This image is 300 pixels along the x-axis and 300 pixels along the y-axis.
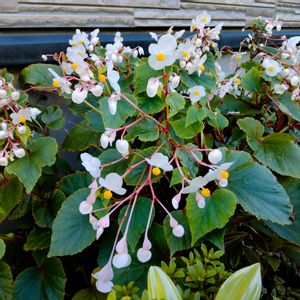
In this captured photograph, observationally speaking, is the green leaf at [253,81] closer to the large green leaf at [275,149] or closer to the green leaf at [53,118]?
the large green leaf at [275,149]

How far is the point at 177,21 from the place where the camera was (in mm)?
2008

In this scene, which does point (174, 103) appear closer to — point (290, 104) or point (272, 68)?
point (272, 68)

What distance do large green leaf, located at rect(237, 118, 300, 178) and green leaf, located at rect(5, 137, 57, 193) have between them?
498mm

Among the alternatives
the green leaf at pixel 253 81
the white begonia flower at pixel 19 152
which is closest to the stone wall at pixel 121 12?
the white begonia flower at pixel 19 152

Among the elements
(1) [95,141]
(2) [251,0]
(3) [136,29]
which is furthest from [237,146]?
(2) [251,0]

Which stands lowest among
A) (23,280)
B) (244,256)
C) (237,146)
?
A: (244,256)

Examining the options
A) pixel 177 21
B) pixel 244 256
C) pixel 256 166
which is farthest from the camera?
pixel 177 21

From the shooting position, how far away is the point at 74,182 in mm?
1087

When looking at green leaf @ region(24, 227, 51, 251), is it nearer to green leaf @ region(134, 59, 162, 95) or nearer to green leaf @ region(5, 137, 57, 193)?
green leaf @ region(5, 137, 57, 193)

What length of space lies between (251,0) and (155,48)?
1.89 m

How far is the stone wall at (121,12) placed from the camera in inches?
56.9

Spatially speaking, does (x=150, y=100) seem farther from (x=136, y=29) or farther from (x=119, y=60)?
(x=136, y=29)

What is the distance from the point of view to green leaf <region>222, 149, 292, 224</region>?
833 millimetres

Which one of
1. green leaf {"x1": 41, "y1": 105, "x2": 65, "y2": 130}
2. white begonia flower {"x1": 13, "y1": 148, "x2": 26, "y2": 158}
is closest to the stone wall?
green leaf {"x1": 41, "y1": 105, "x2": 65, "y2": 130}
